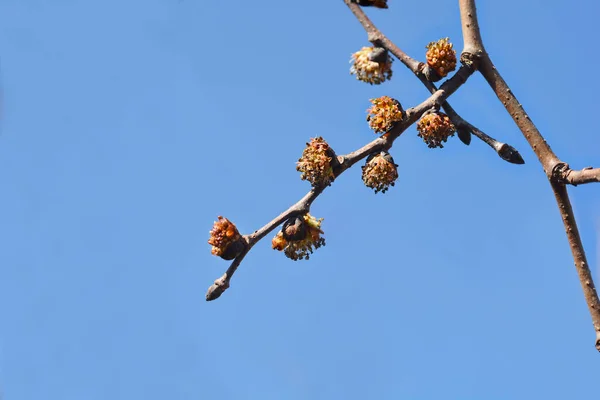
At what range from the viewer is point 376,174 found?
3701 mm

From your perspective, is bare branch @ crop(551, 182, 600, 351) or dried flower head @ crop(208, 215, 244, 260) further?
dried flower head @ crop(208, 215, 244, 260)

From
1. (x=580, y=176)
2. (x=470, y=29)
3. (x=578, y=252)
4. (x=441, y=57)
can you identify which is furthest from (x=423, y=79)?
(x=578, y=252)

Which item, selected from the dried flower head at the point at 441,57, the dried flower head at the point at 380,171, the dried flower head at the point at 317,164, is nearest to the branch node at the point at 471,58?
the dried flower head at the point at 441,57

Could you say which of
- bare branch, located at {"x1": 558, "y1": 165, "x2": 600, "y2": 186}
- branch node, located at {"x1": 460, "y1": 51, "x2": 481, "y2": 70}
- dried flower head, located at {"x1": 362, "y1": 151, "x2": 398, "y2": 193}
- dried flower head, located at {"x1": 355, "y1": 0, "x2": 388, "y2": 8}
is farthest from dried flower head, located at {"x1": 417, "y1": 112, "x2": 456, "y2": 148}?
bare branch, located at {"x1": 558, "y1": 165, "x2": 600, "y2": 186}

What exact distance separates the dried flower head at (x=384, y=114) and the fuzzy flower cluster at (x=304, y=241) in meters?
0.65

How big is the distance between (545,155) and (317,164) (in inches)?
45.1

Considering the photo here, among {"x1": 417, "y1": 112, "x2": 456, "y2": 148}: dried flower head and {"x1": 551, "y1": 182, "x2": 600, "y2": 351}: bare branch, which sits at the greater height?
{"x1": 417, "y1": 112, "x2": 456, "y2": 148}: dried flower head

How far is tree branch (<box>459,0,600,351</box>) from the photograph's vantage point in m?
3.18

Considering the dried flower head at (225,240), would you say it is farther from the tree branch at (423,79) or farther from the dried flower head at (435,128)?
the tree branch at (423,79)

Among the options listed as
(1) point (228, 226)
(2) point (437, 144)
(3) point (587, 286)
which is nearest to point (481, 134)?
(2) point (437, 144)

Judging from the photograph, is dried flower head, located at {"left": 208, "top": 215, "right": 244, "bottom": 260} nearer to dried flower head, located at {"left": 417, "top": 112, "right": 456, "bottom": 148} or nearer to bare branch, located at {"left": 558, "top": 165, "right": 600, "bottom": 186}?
dried flower head, located at {"left": 417, "top": 112, "right": 456, "bottom": 148}

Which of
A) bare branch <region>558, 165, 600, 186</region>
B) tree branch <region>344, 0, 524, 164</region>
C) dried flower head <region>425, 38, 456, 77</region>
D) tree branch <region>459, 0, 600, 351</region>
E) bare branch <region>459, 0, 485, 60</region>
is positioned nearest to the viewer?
bare branch <region>558, 165, 600, 186</region>

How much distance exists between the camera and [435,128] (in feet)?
12.1

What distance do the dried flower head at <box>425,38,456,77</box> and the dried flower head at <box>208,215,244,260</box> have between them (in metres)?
1.43
